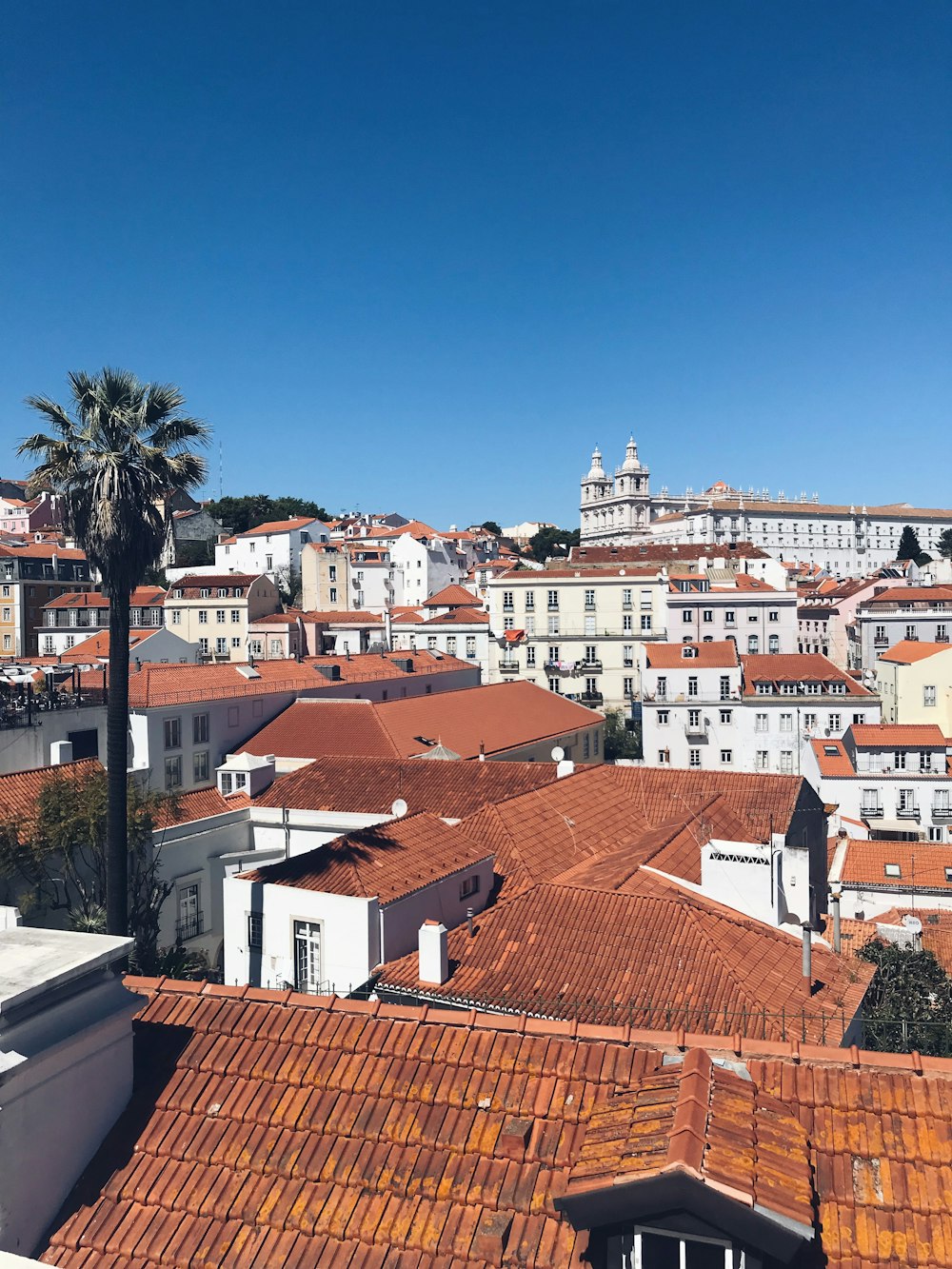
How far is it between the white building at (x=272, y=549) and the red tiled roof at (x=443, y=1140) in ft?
318

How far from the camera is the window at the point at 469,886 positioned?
16.2m

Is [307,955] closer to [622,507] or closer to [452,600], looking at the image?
[452,600]

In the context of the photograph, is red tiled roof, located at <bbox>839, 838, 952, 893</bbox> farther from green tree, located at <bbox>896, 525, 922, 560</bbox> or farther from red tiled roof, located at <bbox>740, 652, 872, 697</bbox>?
green tree, located at <bbox>896, 525, 922, 560</bbox>

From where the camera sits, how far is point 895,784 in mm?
44844

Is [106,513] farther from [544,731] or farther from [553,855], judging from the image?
[544,731]

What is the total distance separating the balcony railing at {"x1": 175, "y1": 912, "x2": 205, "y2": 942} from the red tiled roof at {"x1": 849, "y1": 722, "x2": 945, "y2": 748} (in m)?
33.9

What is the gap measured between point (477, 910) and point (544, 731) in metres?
24.7

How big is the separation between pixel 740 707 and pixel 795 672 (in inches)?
150

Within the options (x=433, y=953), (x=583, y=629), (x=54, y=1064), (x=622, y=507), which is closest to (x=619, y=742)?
(x=583, y=629)

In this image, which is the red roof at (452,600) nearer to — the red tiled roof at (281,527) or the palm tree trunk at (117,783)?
the red tiled roof at (281,527)

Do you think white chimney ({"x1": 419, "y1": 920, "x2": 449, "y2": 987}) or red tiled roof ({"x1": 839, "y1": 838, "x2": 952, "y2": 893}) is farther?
red tiled roof ({"x1": 839, "y1": 838, "x2": 952, "y2": 893})

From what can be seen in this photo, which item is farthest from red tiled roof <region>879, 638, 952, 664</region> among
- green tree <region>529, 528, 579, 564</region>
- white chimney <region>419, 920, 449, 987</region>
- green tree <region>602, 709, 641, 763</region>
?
green tree <region>529, 528, 579, 564</region>

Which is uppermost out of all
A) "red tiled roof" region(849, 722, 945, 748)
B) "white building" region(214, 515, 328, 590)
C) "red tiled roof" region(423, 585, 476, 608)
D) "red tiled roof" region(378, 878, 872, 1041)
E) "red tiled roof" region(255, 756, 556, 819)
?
"white building" region(214, 515, 328, 590)

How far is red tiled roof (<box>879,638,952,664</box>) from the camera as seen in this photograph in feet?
181
